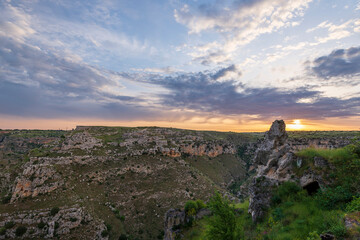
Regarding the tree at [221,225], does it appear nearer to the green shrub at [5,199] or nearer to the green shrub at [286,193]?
the green shrub at [286,193]

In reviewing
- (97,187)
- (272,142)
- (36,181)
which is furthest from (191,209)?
(36,181)

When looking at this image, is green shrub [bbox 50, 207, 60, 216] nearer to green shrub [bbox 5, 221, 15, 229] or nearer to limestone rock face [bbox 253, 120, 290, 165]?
green shrub [bbox 5, 221, 15, 229]

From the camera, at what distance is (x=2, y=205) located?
115ft

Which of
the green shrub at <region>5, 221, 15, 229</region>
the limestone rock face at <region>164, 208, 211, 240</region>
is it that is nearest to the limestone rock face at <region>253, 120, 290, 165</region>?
the limestone rock face at <region>164, 208, 211, 240</region>

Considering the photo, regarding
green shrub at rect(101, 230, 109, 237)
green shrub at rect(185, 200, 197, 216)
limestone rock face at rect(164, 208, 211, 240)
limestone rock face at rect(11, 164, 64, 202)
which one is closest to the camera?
limestone rock face at rect(164, 208, 211, 240)

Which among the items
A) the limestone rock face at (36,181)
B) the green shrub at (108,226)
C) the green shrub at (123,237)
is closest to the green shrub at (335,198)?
the green shrub at (123,237)

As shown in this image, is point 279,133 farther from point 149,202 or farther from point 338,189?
point 149,202


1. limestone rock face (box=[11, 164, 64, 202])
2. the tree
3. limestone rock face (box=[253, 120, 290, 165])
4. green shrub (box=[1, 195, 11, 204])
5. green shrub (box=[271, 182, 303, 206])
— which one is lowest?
green shrub (box=[1, 195, 11, 204])

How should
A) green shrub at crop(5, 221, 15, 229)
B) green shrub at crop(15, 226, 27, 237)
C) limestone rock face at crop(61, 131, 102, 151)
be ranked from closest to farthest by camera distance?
1. green shrub at crop(15, 226, 27, 237)
2. green shrub at crop(5, 221, 15, 229)
3. limestone rock face at crop(61, 131, 102, 151)

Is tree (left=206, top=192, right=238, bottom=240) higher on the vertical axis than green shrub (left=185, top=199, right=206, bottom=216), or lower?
higher

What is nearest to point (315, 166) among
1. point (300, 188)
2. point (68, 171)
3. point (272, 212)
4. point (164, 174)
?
point (300, 188)

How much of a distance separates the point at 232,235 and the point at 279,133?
1541 centimetres

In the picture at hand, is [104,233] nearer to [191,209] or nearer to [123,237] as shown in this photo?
[123,237]

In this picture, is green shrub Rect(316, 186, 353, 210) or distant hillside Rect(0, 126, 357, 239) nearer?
green shrub Rect(316, 186, 353, 210)
